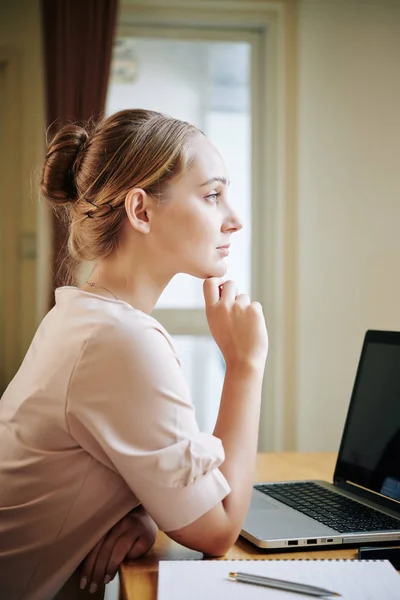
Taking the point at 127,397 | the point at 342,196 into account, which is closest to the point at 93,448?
the point at 127,397

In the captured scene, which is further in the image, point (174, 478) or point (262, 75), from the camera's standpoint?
point (262, 75)

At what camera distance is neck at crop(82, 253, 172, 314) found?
1.11 meters

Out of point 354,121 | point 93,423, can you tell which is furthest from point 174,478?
point 354,121

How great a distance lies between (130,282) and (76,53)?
2008 millimetres

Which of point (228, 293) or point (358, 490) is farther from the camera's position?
point (358, 490)

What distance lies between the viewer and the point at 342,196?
298 cm

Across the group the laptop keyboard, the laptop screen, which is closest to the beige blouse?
the laptop keyboard

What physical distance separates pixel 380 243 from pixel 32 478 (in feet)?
7.35

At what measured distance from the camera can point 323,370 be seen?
300 centimetres

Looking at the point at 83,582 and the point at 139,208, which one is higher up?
the point at 139,208

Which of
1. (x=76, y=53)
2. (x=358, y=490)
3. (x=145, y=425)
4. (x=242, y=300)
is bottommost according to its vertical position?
(x=358, y=490)

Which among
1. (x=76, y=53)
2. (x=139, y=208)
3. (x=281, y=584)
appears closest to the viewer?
(x=281, y=584)

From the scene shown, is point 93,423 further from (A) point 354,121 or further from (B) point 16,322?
(A) point 354,121

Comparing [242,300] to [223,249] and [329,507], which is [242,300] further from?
[329,507]
